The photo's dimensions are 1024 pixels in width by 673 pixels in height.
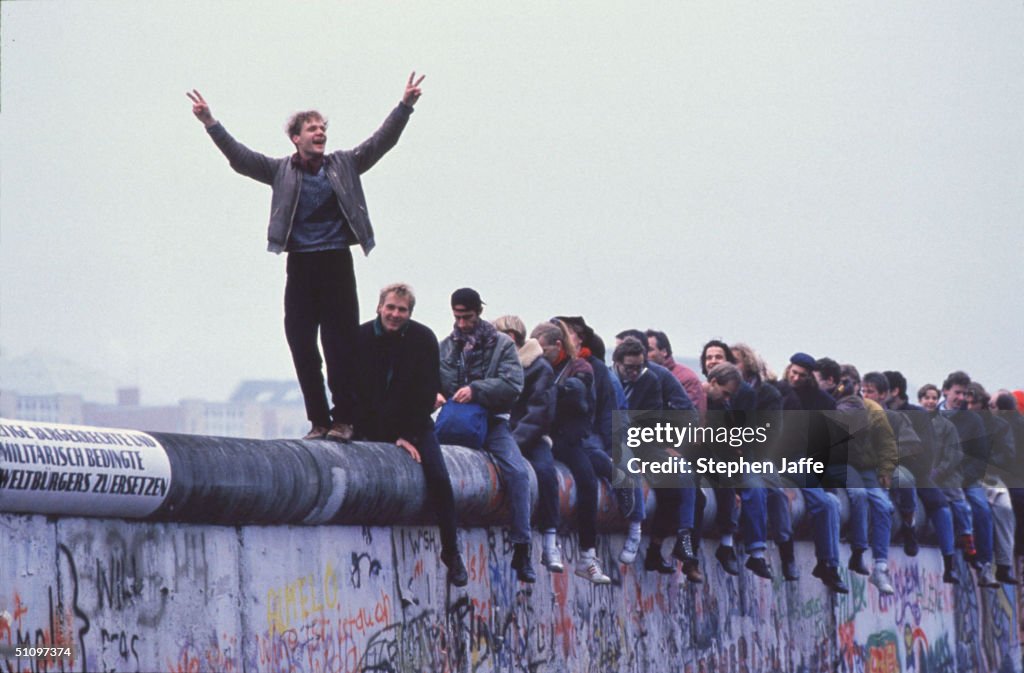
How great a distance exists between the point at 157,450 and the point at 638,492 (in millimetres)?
6602

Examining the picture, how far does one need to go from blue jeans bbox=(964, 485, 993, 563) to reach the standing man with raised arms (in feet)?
46.8

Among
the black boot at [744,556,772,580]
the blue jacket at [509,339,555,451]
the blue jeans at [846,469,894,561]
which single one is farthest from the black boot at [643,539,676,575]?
the blue jeans at [846,469,894,561]

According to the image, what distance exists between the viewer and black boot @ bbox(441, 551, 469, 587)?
1333cm

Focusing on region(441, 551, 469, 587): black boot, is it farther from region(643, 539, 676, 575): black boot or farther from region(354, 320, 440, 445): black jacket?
region(643, 539, 676, 575): black boot

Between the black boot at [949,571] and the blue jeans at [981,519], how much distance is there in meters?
0.40

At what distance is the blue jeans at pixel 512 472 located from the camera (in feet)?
46.1

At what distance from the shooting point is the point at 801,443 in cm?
1909

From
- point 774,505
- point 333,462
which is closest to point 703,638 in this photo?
point 774,505

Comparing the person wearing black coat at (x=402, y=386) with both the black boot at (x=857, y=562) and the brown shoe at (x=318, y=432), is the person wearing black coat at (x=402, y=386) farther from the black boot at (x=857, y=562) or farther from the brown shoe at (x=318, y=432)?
the black boot at (x=857, y=562)

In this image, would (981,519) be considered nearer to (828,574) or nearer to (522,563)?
(828,574)

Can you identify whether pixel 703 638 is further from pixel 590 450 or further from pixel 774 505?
pixel 590 450

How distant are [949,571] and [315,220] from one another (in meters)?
14.5

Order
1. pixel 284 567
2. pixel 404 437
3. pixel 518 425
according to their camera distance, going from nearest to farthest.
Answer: pixel 284 567 < pixel 404 437 < pixel 518 425

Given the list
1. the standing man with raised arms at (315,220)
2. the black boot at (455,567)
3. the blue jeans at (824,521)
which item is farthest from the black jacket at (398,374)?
the blue jeans at (824,521)
